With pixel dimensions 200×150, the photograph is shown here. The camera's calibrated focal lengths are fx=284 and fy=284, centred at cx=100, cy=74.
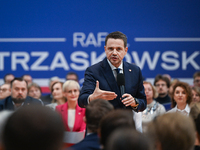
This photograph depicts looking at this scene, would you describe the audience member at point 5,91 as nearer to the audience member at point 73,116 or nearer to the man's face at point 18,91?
the man's face at point 18,91

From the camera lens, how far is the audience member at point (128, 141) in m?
1.04

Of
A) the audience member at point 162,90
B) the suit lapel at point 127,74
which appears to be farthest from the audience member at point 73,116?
the audience member at point 162,90

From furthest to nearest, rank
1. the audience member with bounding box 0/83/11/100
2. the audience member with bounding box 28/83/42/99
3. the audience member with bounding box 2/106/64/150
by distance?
the audience member with bounding box 28/83/42/99 < the audience member with bounding box 0/83/11/100 < the audience member with bounding box 2/106/64/150

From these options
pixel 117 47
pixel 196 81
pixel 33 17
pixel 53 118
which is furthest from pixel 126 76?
pixel 33 17

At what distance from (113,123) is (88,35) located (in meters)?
6.21

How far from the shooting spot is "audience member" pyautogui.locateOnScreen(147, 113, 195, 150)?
4.48 ft

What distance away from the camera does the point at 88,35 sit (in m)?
7.59

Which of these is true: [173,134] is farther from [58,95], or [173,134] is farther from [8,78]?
[8,78]

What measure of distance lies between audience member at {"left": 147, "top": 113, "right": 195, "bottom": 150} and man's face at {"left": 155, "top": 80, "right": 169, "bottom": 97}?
4.16 m

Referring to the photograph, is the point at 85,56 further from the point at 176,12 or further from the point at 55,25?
the point at 176,12

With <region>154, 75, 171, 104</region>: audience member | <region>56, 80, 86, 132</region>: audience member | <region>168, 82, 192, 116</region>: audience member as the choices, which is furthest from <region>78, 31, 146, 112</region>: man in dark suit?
<region>154, 75, 171, 104</region>: audience member

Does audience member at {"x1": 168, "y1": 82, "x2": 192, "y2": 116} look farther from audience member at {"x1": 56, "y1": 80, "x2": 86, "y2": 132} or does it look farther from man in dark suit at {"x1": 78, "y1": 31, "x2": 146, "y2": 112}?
man in dark suit at {"x1": 78, "y1": 31, "x2": 146, "y2": 112}

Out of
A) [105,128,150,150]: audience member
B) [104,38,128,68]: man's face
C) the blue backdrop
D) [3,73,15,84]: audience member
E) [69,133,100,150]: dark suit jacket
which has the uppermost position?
the blue backdrop

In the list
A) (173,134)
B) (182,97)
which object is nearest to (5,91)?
(182,97)
